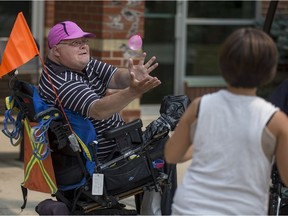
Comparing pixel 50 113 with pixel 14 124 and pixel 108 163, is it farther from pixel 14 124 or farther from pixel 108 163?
pixel 108 163

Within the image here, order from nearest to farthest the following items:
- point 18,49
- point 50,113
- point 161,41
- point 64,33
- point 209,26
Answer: point 50,113, point 18,49, point 64,33, point 161,41, point 209,26

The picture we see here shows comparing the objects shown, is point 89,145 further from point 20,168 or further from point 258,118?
point 20,168

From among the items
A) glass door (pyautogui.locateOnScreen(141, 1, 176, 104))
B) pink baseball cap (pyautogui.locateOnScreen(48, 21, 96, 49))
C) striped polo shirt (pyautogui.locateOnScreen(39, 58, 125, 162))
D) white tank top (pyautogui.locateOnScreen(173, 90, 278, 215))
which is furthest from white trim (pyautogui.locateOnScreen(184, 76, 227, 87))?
white tank top (pyautogui.locateOnScreen(173, 90, 278, 215))

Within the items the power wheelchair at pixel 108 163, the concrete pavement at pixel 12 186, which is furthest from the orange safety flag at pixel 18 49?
the concrete pavement at pixel 12 186

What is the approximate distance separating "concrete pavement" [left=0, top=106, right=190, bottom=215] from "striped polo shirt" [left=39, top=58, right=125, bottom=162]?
4.21 feet

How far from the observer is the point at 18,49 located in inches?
185

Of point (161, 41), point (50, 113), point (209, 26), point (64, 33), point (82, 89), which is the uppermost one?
point (64, 33)

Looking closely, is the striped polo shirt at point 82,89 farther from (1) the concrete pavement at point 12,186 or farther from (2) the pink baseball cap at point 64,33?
(1) the concrete pavement at point 12,186

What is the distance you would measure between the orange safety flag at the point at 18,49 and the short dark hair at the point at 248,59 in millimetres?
1779

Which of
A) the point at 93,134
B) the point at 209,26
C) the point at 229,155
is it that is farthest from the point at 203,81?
the point at 229,155

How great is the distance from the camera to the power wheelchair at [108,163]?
4.64 m

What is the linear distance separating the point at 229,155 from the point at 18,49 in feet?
6.23

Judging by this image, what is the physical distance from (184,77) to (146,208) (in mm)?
5426

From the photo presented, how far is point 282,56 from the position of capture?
1026cm
